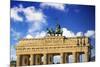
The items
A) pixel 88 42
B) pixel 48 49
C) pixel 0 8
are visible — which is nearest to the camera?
pixel 0 8

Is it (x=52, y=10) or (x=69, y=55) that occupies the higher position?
(x=52, y=10)

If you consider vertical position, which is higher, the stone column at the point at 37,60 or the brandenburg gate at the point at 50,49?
the brandenburg gate at the point at 50,49

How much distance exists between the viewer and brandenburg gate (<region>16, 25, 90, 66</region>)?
2.09 meters

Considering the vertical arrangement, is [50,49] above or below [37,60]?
above

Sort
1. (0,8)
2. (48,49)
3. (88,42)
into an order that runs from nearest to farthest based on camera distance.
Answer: (0,8), (48,49), (88,42)

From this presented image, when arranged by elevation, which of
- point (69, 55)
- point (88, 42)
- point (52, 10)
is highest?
point (52, 10)

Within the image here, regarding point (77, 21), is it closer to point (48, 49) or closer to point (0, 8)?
point (48, 49)

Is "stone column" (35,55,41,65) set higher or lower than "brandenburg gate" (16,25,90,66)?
lower

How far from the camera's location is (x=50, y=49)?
2189 millimetres

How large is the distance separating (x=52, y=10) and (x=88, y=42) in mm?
567

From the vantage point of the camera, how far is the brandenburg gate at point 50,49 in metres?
2.09
